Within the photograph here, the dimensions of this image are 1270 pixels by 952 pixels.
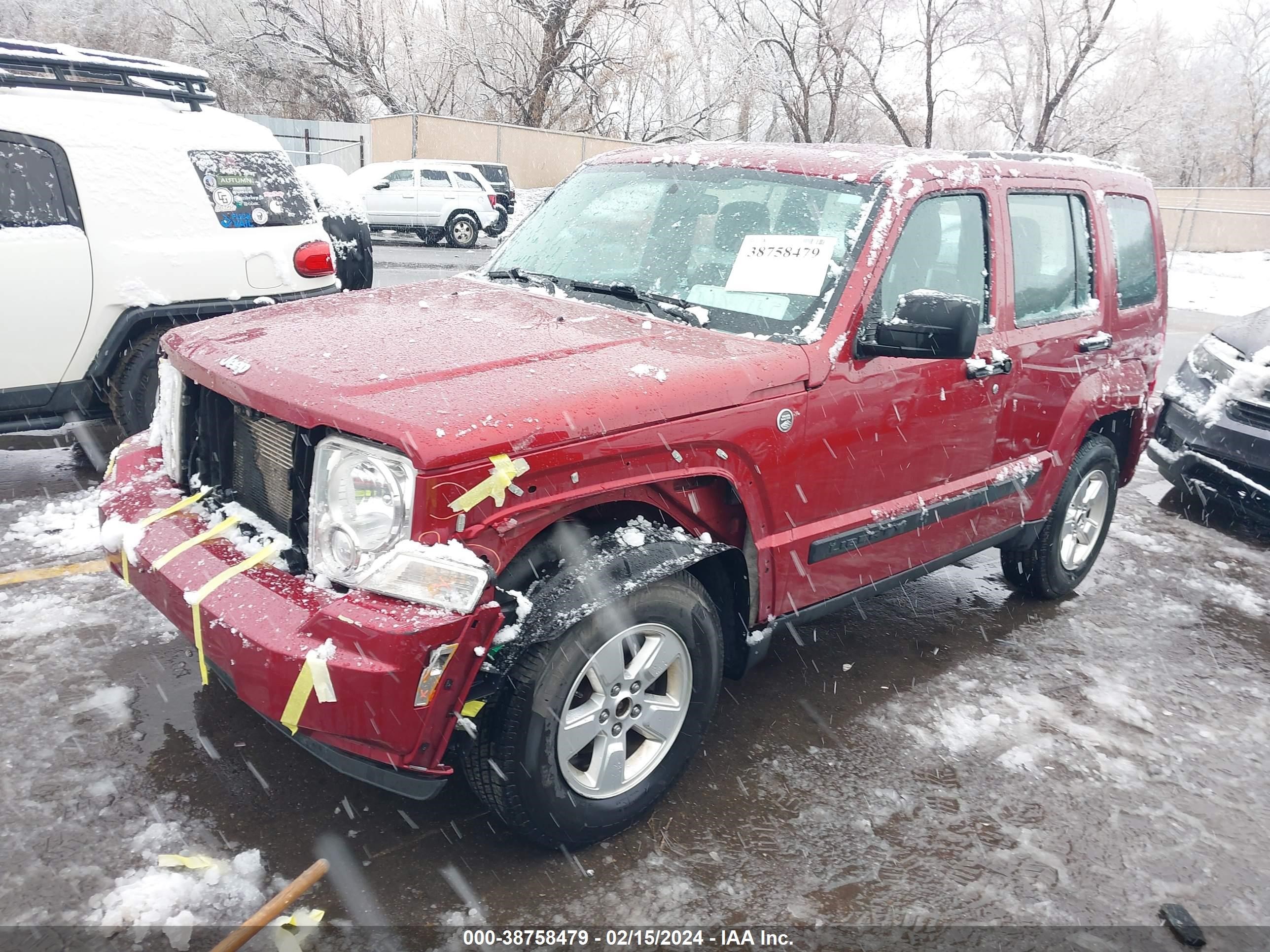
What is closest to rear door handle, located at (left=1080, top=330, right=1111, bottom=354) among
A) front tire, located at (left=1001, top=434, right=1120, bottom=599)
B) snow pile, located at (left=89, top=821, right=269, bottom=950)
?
front tire, located at (left=1001, top=434, right=1120, bottom=599)

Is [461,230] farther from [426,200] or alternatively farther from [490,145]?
[490,145]

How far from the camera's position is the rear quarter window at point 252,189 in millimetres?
5695

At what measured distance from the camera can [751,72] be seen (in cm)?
3291

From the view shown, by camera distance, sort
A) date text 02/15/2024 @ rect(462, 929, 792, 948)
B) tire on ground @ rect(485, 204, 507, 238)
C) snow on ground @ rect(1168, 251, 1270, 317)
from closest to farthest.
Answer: date text 02/15/2024 @ rect(462, 929, 792, 948) < snow on ground @ rect(1168, 251, 1270, 317) < tire on ground @ rect(485, 204, 507, 238)

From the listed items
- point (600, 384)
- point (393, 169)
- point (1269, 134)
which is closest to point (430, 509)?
point (600, 384)

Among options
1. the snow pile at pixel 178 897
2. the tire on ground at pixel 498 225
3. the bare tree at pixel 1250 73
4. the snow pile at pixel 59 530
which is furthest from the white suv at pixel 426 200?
the bare tree at pixel 1250 73

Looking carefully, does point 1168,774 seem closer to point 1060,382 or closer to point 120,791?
point 1060,382

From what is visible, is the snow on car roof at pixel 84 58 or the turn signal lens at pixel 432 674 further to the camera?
the snow on car roof at pixel 84 58

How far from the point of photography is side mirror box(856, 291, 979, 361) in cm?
301

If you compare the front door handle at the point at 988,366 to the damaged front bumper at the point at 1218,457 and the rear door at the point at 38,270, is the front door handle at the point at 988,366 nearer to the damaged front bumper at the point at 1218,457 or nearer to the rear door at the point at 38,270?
the damaged front bumper at the point at 1218,457

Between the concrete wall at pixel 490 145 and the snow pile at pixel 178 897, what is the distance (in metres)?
27.1

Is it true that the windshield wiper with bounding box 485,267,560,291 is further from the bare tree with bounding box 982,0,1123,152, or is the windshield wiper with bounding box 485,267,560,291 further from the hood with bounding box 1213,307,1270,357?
the bare tree with bounding box 982,0,1123,152

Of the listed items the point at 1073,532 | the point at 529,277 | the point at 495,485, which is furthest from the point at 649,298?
the point at 1073,532

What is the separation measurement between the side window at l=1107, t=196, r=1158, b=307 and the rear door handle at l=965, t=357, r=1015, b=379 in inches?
45.3
